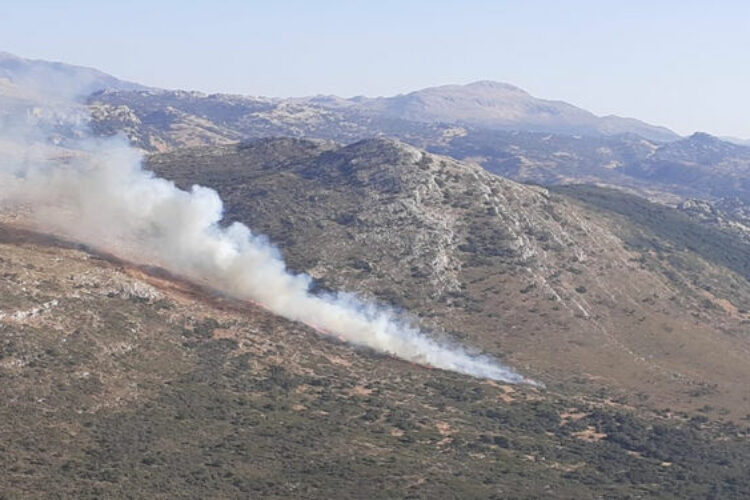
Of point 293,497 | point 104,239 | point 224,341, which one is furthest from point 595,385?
point 104,239

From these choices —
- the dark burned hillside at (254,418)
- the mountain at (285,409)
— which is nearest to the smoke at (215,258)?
the mountain at (285,409)

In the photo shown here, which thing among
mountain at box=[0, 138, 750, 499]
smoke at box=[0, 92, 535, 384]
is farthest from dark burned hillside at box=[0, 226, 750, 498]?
smoke at box=[0, 92, 535, 384]

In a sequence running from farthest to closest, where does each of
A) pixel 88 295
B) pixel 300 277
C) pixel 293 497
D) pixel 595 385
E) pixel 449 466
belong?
pixel 300 277, pixel 595 385, pixel 88 295, pixel 449 466, pixel 293 497

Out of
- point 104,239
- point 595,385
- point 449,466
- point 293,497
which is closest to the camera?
point 293,497

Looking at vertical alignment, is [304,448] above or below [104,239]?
below

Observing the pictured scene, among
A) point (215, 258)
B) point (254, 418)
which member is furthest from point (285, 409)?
point (215, 258)

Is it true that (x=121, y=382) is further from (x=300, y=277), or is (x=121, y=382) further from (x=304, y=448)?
(x=300, y=277)
